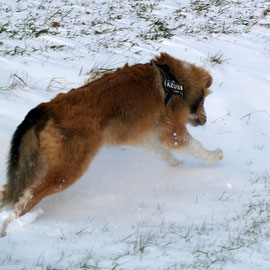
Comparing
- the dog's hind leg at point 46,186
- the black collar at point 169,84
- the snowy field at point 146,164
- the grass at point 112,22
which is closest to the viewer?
the snowy field at point 146,164

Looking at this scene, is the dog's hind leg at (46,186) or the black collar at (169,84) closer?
the dog's hind leg at (46,186)

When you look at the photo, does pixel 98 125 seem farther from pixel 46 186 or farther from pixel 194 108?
pixel 194 108

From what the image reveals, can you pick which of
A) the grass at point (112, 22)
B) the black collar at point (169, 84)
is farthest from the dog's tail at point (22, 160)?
the grass at point (112, 22)

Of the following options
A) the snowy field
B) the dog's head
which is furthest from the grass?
the dog's head

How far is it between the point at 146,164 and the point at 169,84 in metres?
1.25

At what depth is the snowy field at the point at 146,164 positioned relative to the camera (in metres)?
2.40

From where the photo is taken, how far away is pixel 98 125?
336 cm

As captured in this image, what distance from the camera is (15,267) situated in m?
2.10

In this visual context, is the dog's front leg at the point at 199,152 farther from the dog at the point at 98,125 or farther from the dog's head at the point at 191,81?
the dog's head at the point at 191,81

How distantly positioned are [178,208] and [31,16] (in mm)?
6681

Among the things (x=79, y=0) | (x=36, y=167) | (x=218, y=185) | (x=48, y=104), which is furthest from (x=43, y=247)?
(x=79, y=0)

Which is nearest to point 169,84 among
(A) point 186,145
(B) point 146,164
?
(A) point 186,145

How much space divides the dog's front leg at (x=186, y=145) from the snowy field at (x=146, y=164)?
146 mm

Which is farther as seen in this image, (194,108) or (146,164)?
(146,164)
